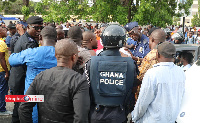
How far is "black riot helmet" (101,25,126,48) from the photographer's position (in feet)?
9.15

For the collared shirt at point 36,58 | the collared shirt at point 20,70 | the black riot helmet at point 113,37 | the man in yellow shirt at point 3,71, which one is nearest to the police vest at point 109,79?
the black riot helmet at point 113,37

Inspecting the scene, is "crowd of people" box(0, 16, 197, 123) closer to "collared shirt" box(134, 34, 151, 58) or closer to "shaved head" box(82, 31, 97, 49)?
"shaved head" box(82, 31, 97, 49)

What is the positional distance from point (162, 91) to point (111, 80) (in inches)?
23.9

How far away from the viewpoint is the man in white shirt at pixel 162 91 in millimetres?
2793

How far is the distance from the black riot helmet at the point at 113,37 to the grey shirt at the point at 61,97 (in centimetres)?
64

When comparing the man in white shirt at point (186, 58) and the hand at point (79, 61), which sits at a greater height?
the hand at point (79, 61)

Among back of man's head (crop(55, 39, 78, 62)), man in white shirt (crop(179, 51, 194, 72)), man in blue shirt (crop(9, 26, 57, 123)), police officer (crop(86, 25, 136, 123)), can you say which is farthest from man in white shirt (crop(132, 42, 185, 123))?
man in white shirt (crop(179, 51, 194, 72))

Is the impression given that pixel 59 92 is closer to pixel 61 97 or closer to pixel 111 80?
pixel 61 97

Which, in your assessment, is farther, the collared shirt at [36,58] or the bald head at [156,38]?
the bald head at [156,38]

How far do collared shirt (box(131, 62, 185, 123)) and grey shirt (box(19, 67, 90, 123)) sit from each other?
2.71ft

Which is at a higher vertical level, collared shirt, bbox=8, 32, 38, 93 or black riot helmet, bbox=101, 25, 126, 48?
black riot helmet, bbox=101, 25, 126, 48

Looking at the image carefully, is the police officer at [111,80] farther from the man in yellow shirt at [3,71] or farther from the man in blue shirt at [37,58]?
the man in yellow shirt at [3,71]

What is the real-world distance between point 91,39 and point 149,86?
1.75 metres

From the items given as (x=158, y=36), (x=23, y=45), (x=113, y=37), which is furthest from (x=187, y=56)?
(x=23, y=45)
